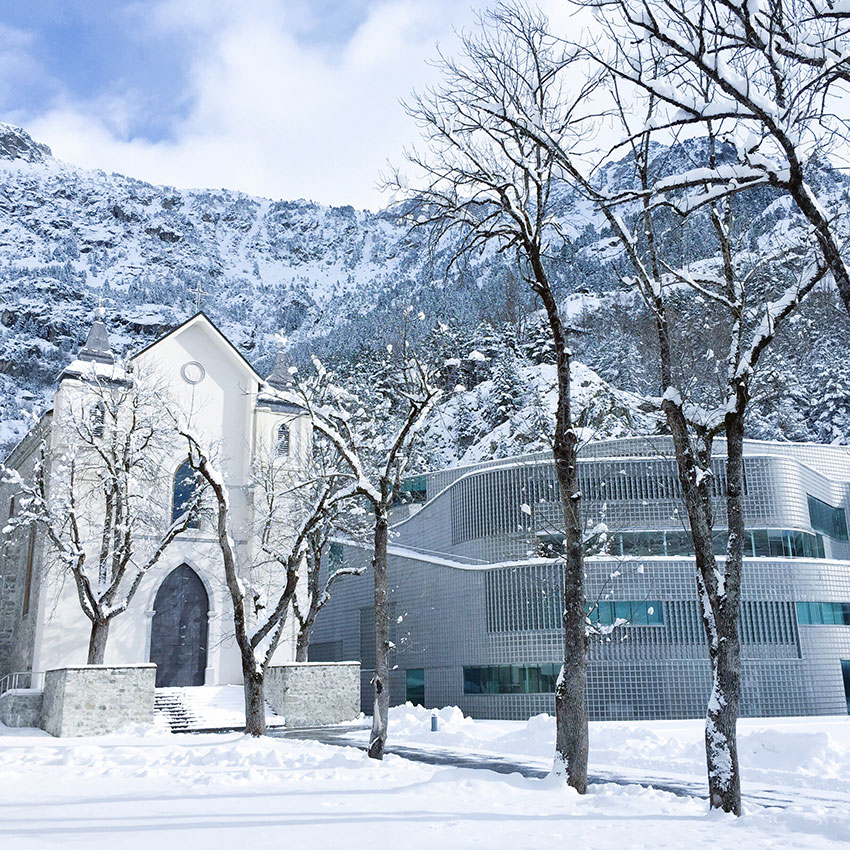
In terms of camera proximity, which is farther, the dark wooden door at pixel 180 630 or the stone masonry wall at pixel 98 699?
the dark wooden door at pixel 180 630

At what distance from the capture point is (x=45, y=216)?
593 ft

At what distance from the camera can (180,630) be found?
2916 cm

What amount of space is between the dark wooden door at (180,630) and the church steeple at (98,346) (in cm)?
866

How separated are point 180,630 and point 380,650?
1654 cm

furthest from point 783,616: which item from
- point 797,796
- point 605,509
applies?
point 797,796

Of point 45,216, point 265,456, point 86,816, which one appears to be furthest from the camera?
point 45,216

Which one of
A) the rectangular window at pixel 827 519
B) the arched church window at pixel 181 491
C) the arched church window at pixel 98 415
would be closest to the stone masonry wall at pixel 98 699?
the arched church window at pixel 98 415

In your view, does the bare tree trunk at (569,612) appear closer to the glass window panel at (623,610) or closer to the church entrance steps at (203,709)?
the church entrance steps at (203,709)

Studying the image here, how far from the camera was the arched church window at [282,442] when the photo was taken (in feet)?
105

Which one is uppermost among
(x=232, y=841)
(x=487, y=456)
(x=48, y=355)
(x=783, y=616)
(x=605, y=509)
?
(x=48, y=355)

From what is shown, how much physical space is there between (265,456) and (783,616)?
18.8 metres

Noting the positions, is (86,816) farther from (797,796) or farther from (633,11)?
(797,796)

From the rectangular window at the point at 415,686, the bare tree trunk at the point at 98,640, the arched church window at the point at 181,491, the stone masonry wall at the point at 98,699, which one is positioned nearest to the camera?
the stone masonry wall at the point at 98,699

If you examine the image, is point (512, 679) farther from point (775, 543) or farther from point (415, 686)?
point (775, 543)
